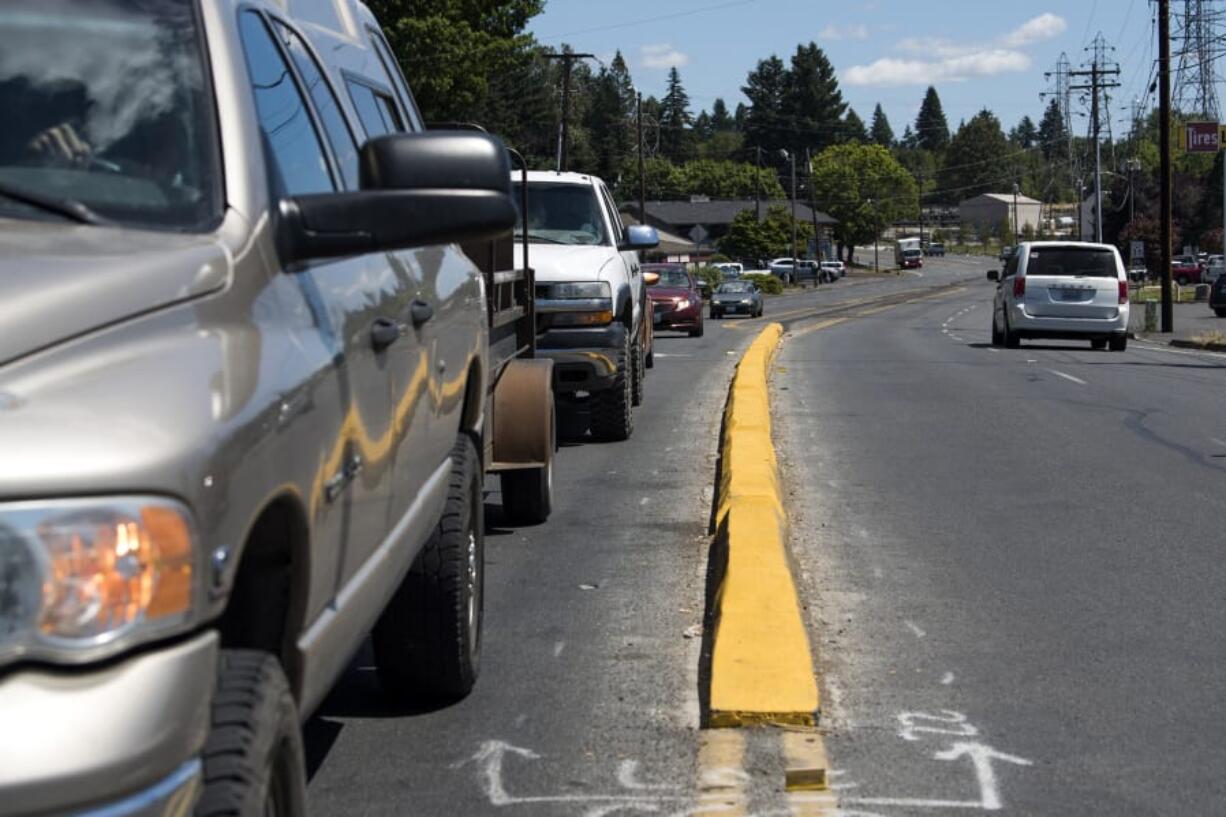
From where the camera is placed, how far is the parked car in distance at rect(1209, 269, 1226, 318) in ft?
164

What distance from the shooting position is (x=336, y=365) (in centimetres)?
347

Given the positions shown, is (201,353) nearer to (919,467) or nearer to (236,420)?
(236,420)

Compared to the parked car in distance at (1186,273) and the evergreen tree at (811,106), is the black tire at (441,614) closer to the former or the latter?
the parked car in distance at (1186,273)

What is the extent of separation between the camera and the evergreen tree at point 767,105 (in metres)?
174

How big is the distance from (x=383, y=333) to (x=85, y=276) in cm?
127

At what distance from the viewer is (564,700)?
5531 millimetres

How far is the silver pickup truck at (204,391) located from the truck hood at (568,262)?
297 inches

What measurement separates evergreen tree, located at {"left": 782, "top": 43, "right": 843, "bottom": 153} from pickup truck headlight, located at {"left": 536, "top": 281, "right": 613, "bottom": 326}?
16200cm

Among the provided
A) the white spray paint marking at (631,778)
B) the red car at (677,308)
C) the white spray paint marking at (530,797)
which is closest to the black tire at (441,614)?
the white spray paint marking at (530,797)

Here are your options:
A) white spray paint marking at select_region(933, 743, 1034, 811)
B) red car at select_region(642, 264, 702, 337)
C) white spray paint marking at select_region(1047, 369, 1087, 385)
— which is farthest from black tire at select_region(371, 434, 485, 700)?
red car at select_region(642, 264, 702, 337)

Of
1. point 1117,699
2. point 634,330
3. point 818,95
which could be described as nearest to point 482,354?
point 1117,699

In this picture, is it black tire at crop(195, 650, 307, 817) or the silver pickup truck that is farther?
black tire at crop(195, 650, 307, 817)

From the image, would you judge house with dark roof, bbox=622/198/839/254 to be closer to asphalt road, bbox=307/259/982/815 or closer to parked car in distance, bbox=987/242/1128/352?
parked car in distance, bbox=987/242/1128/352

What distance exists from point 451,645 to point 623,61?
177118mm
